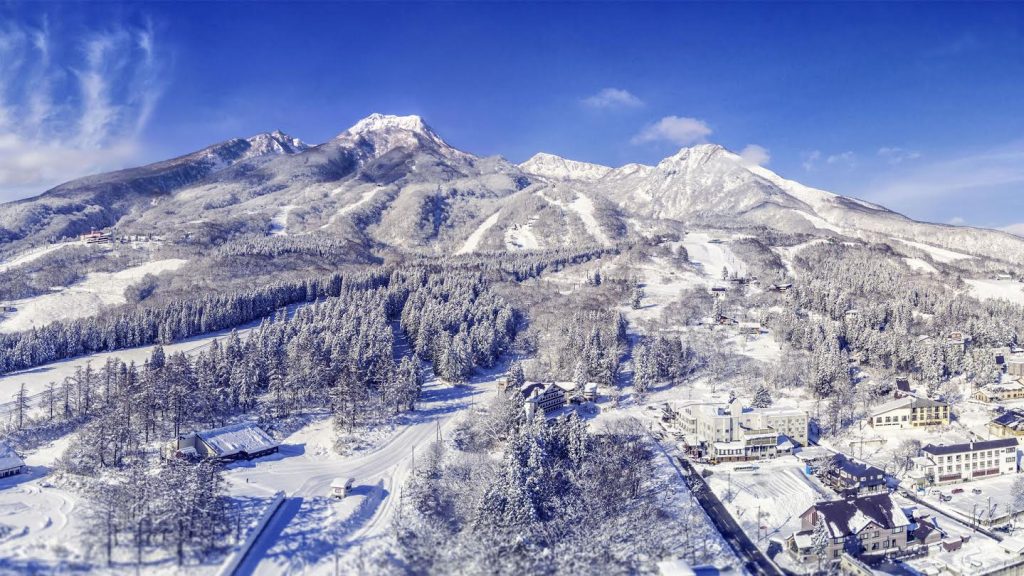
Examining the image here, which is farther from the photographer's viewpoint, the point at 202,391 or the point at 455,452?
the point at 202,391

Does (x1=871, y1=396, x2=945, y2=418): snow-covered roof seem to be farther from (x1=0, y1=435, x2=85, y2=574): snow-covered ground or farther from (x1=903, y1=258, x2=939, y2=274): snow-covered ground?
(x1=903, y1=258, x2=939, y2=274): snow-covered ground

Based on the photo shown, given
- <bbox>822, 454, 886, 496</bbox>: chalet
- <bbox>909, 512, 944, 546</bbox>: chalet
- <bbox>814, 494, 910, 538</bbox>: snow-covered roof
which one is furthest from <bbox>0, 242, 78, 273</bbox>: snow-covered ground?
<bbox>909, 512, 944, 546</bbox>: chalet

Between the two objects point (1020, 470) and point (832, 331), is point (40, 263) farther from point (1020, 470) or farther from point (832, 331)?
point (1020, 470)

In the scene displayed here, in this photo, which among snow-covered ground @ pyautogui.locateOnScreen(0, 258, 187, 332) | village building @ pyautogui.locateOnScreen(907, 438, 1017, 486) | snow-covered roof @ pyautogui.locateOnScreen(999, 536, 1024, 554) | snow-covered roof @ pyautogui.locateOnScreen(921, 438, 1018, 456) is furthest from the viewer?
snow-covered ground @ pyautogui.locateOnScreen(0, 258, 187, 332)

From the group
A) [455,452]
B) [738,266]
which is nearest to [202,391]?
[455,452]

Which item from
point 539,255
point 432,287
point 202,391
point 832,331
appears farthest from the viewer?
point 539,255

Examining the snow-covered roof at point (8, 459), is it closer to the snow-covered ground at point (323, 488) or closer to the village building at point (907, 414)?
the snow-covered ground at point (323, 488)

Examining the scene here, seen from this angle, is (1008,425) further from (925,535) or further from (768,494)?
(768,494)
